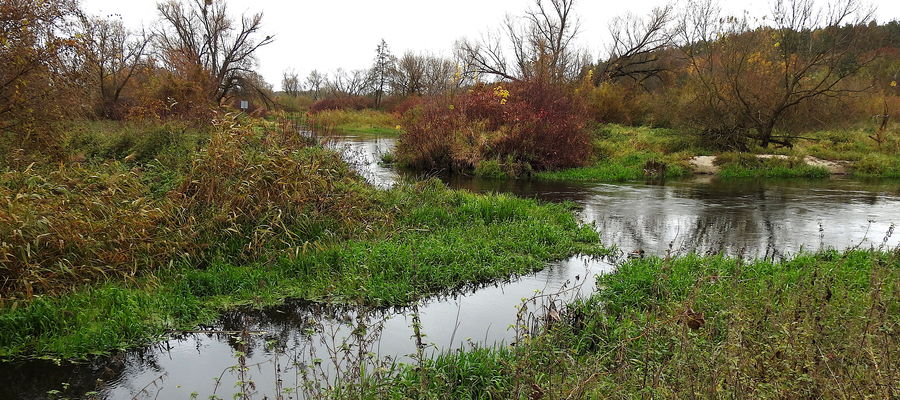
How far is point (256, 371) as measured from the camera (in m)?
4.34

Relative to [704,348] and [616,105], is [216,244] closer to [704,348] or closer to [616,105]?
[704,348]

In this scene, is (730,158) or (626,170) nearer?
(626,170)

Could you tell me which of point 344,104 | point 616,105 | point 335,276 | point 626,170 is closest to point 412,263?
point 335,276

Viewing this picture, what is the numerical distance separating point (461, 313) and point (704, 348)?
2.33 m

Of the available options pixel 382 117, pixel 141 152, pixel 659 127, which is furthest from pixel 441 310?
pixel 382 117

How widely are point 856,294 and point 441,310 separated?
13.5 ft

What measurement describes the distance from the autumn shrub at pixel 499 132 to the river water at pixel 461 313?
230cm

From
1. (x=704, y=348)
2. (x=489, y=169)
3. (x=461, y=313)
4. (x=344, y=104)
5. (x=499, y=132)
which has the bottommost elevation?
(x=461, y=313)

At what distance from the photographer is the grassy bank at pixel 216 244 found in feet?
16.5

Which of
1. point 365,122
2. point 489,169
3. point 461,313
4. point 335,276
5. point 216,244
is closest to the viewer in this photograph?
point 461,313

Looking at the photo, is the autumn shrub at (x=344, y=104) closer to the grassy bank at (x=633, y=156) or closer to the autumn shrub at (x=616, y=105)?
the autumn shrub at (x=616, y=105)

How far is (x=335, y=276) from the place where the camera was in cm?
633

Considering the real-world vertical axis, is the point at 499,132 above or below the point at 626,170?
above

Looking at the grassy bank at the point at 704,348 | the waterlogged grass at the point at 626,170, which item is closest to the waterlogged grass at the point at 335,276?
the grassy bank at the point at 704,348
